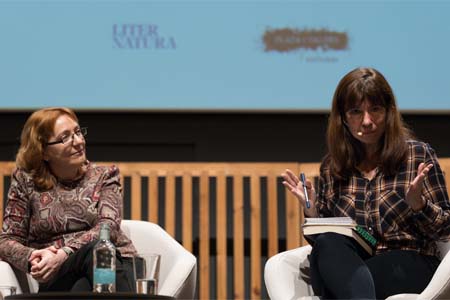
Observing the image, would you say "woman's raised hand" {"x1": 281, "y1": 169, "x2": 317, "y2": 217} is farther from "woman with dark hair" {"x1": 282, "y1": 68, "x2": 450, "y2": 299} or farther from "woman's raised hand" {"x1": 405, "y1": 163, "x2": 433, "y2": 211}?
"woman's raised hand" {"x1": 405, "y1": 163, "x2": 433, "y2": 211}

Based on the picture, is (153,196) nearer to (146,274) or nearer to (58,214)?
(58,214)

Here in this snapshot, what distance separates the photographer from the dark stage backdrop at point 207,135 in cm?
510

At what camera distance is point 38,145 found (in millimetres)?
3682

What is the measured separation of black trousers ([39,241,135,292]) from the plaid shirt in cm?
75

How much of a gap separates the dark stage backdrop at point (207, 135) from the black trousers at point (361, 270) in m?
1.76

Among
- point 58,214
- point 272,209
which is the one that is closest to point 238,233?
point 272,209

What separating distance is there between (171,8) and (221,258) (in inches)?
48.9

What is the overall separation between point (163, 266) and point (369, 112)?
95 cm

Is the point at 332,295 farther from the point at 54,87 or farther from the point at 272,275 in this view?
the point at 54,87

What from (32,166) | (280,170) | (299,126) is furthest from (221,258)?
(32,166)

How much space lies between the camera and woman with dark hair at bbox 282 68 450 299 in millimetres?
3291

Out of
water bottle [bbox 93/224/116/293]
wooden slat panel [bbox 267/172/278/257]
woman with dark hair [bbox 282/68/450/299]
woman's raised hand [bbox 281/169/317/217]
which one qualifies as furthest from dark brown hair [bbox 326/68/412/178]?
wooden slat panel [bbox 267/172/278/257]

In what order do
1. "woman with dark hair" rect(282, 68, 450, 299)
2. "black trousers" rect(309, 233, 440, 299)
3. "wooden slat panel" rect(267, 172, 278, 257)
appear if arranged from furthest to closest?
1. "wooden slat panel" rect(267, 172, 278, 257)
2. "woman with dark hair" rect(282, 68, 450, 299)
3. "black trousers" rect(309, 233, 440, 299)

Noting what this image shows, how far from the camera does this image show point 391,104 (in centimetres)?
346
